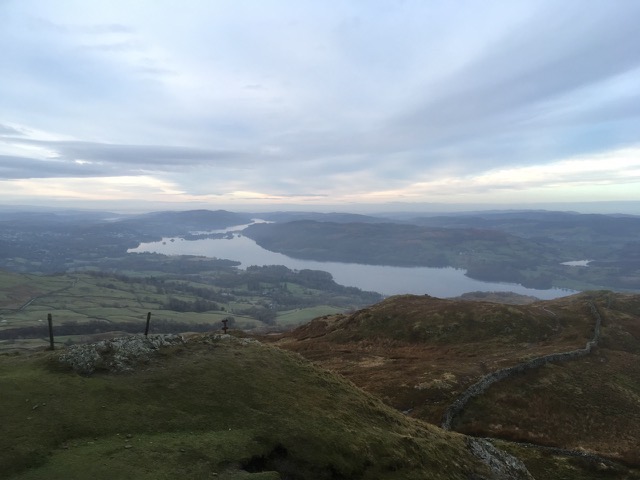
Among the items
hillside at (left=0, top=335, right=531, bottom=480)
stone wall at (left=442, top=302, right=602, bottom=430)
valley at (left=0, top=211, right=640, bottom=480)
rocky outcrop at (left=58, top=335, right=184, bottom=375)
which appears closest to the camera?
hillside at (left=0, top=335, right=531, bottom=480)

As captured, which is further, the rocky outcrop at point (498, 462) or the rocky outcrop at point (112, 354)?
the rocky outcrop at point (498, 462)

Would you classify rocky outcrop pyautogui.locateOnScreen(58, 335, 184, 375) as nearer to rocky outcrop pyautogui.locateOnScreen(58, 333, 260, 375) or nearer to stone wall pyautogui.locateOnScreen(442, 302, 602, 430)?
rocky outcrop pyautogui.locateOnScreen(58, 333, 260, 375)

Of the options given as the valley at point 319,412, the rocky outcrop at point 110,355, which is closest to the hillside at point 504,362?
the valley at point 319,412

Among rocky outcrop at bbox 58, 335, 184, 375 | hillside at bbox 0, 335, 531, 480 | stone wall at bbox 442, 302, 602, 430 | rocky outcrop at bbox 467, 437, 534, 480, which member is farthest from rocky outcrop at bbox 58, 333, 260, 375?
stone wall at bbox 442, 302, 602, 430

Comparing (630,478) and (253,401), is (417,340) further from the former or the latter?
(253,401)

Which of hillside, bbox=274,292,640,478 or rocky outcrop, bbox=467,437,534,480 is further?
hillside, bbox=274,292,640,478

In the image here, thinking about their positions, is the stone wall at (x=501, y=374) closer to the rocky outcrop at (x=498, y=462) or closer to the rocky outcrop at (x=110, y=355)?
the rocky outcrop at (x=498, y=462)
